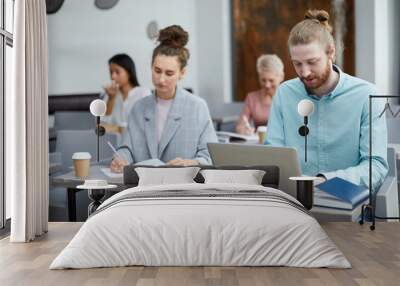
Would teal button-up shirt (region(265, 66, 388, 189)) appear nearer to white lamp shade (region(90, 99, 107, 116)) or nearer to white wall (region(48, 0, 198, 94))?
white wall (region(48, 0, 198, 94))

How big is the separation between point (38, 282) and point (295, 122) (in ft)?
11.3

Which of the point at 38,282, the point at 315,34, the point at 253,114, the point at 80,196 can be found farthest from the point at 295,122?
the point at 38,282

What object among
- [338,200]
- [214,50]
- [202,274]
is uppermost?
[214,50]

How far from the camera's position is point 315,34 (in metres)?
6.67

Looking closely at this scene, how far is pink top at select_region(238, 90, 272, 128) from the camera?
22.2 ft

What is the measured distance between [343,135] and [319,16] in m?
1.21

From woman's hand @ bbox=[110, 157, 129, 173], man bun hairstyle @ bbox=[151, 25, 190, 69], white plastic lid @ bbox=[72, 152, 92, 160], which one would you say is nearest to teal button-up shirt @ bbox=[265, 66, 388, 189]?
man bun hairstyle @ bbox=[151, 25, 190, 69]

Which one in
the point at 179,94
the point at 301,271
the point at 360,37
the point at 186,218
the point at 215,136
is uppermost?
the point at 360,37

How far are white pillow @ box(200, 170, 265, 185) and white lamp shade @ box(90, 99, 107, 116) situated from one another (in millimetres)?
1338

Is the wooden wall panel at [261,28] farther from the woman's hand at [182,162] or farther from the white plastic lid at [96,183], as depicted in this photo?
the white plastic lid at [96,183]

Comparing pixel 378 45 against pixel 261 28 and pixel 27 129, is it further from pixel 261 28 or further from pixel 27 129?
pixel 27 129

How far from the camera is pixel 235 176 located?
6.17 metres

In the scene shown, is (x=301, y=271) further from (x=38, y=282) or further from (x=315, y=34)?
(x=315, y=34)

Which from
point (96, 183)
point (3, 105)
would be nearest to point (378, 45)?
point (96, 183)
